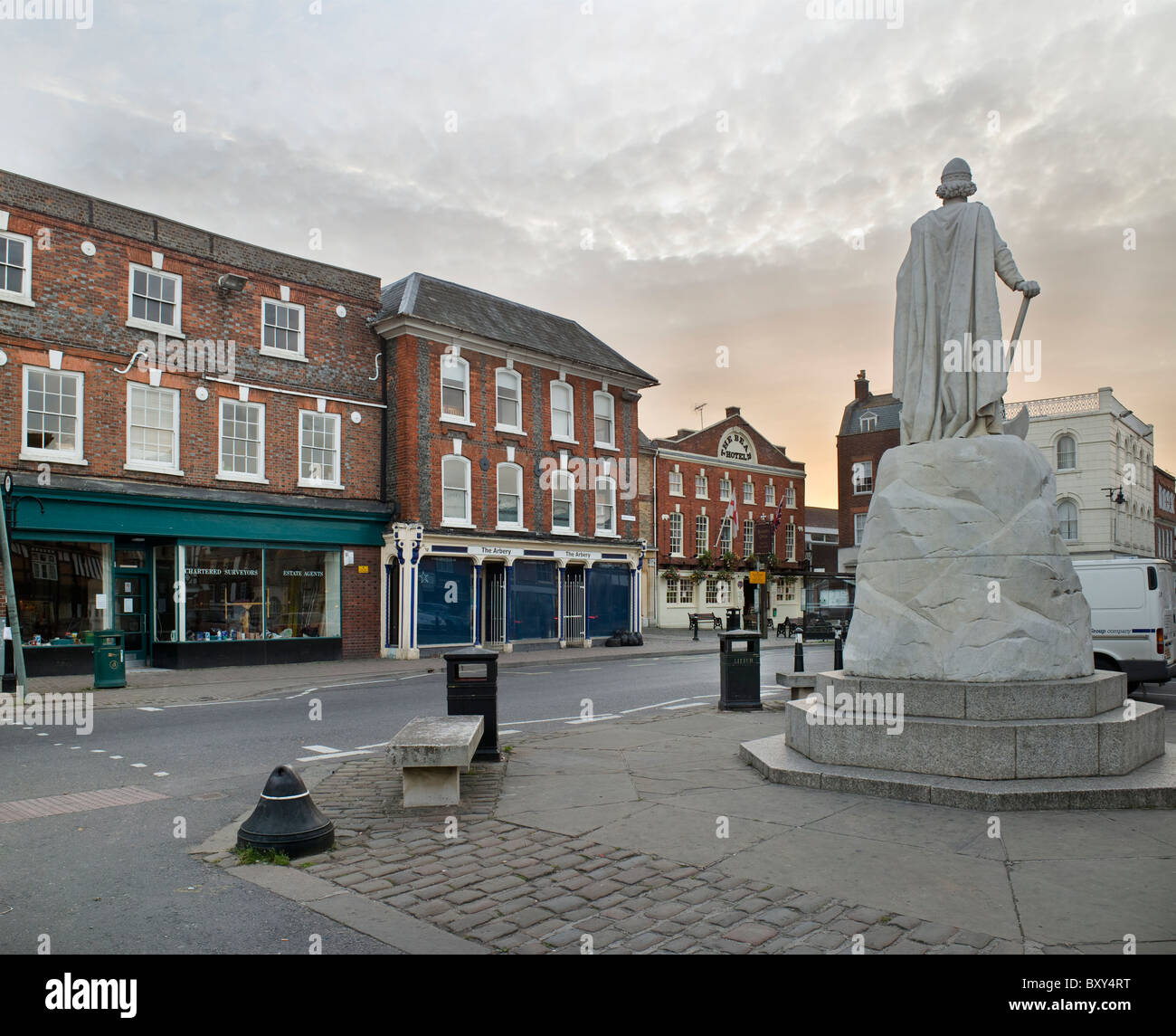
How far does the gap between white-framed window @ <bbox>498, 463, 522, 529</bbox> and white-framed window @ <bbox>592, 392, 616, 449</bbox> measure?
15.0 ft

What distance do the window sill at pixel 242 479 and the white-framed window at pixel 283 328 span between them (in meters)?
3.47

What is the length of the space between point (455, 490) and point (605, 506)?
7575mm

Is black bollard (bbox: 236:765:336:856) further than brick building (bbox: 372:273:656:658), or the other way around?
brick building (bbox: 372:273:656:658)

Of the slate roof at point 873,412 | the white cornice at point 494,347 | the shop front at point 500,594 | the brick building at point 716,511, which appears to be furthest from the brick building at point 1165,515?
the shop front at point 500,594

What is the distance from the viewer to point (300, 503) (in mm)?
23703

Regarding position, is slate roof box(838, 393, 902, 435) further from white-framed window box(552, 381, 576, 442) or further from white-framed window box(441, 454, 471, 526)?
white-framed window box(441, 454, 471, 526)

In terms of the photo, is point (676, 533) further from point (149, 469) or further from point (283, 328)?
point (149, 469)

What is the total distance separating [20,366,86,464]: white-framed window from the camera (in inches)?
744

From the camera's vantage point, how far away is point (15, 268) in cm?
1897

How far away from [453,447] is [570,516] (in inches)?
237

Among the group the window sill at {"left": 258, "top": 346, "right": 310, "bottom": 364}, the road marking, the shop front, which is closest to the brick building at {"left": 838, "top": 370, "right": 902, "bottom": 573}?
the shop front

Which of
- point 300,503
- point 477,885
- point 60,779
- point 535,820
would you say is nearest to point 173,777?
point 60,779
